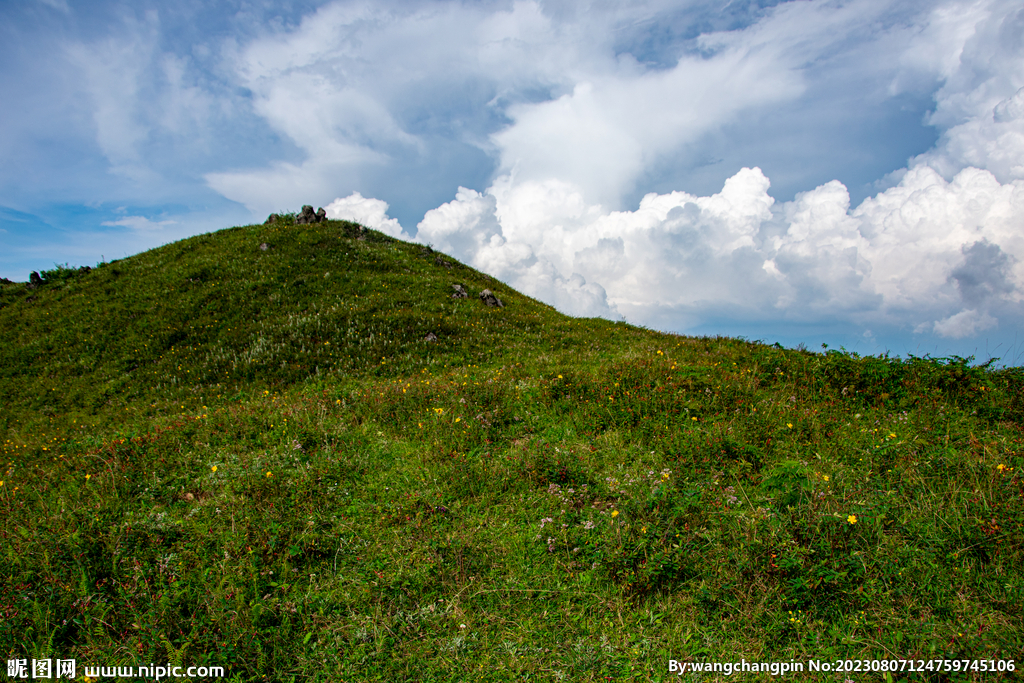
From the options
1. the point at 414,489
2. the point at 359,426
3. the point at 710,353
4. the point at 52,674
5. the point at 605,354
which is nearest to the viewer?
the point at 52,674

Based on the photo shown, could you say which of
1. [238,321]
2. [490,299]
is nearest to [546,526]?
[490,299]

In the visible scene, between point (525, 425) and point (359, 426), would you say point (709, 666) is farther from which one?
point (359, 426)

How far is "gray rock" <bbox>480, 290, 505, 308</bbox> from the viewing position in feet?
66.6

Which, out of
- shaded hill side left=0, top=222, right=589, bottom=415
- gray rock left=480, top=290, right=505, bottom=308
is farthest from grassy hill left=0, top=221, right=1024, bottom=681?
gray rock left=480, top=290, right=505, bottom=308

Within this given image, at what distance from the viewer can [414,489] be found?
657 centimetres

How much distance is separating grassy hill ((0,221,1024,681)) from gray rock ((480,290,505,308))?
29.5 feet

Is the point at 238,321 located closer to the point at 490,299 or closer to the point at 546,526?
the point at 490,299

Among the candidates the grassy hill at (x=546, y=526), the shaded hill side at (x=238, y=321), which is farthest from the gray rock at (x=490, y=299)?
the grassy hill at (x=546, y=526)

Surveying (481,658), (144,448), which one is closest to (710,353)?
(481,658)

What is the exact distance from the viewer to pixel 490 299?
20438 millimetres

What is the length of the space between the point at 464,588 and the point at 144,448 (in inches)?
266

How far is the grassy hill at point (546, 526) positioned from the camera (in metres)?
4.40

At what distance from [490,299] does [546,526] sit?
15.3 meters

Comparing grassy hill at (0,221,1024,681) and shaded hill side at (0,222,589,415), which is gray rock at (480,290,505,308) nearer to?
shaded hill side at (0,222,589,415)
